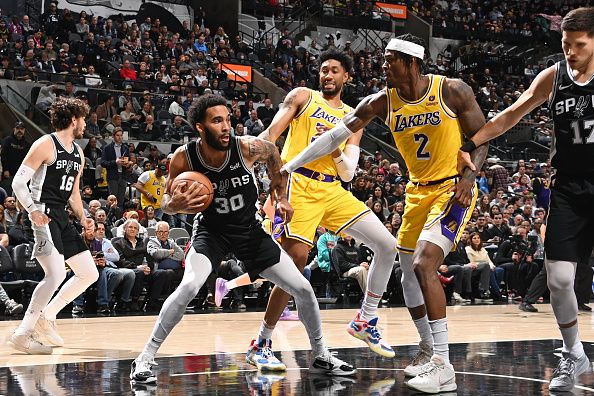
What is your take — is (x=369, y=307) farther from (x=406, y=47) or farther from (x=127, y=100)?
(x=127, y=100)

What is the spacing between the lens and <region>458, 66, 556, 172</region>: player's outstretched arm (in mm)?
4691

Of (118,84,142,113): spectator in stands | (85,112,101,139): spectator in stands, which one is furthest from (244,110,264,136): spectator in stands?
(85,112,101,139): spectator in stands

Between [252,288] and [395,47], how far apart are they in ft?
25.0

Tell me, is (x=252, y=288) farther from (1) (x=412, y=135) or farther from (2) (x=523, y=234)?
(1) (x=412, y=135)

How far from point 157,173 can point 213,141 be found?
844 cm

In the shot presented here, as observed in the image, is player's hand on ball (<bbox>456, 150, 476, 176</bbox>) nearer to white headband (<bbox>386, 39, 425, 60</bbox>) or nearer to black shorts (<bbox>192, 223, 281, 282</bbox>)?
white headband (<bbox>386, 39, 425, 60</bbox>)

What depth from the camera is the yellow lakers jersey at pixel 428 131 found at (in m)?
5.09

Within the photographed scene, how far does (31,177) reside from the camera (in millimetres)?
6797

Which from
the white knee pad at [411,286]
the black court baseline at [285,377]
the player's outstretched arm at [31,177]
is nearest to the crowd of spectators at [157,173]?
the player's outstretched arm at [31,177]

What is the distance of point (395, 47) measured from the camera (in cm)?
513

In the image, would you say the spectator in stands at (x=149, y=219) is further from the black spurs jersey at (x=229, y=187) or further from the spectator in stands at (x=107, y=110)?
the black spurs jersey at (x=229, y=187)

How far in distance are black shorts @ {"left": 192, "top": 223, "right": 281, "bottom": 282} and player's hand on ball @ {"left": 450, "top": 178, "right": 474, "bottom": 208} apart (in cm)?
113

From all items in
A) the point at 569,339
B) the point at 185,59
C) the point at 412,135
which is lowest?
the point at 569,339

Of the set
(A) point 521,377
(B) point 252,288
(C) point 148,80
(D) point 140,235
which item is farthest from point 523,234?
(A) point 521,377
